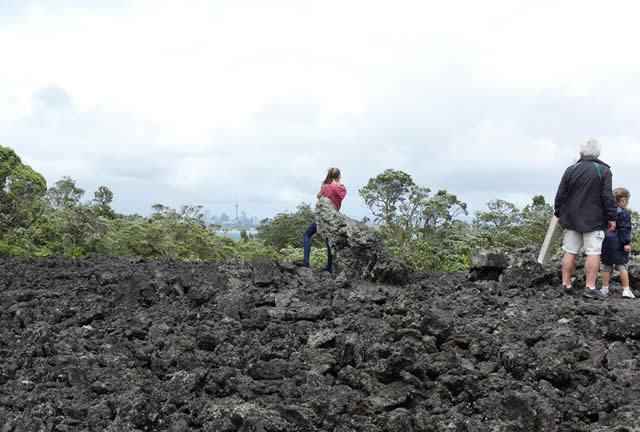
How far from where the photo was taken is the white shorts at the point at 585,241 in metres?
6.90

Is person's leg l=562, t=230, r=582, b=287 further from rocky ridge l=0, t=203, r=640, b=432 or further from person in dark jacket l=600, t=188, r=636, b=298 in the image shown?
person in dark jacket l=600, t=188, r=636, b=298

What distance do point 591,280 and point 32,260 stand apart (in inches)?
379

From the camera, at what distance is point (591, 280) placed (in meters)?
7.09

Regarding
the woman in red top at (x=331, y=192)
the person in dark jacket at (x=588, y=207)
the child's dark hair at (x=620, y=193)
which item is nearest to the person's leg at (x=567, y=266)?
the person in dark jacket at (x=588, y=207)

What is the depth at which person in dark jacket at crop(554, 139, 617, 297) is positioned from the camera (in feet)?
22.5

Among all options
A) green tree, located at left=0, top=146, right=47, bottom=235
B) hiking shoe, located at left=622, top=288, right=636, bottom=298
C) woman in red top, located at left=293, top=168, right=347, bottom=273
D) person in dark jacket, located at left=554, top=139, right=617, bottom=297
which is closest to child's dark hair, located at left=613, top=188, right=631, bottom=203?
person in dark jacket, located at left=554, top=139, right=617, bottom=297

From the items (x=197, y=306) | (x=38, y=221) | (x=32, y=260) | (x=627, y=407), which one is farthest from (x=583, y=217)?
(x=38, y=221)

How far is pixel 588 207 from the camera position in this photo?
6898 mm

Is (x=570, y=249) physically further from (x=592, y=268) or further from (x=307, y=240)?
(x=307, y=240)

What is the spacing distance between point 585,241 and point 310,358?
4798 mm

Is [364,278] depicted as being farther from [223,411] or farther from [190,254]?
[190,254]

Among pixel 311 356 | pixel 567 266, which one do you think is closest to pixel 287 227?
pixel 567 266

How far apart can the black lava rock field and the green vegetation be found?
4939 millimetres

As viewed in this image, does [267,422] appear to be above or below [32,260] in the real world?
below
